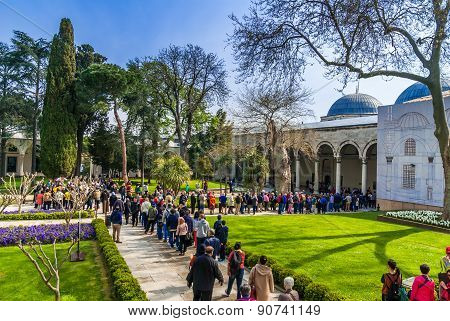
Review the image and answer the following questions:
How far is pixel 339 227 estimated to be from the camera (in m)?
15.0

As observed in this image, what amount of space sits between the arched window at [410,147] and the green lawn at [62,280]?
780 inches

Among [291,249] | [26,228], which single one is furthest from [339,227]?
[26,228]

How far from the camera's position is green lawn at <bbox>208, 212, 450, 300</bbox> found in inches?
340

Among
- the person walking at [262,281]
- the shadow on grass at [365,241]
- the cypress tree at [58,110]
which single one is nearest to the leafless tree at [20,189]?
the person walking at [262,281]

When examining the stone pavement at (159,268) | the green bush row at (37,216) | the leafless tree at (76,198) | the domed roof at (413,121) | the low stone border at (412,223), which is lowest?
the stone pavement at (159,268)

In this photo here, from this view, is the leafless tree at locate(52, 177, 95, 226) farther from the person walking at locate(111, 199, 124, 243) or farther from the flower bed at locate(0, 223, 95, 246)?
the person walking at locate(111, 199, 124, 243)

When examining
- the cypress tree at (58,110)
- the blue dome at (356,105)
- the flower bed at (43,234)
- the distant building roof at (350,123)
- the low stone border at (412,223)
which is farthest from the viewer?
the blue dome at (356,105)

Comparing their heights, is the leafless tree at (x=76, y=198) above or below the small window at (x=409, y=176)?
below

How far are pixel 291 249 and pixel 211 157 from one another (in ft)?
93.3

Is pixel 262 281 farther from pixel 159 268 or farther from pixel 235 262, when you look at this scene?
pixel 159 268

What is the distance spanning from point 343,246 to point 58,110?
27014mm

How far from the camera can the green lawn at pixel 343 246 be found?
8.64 metres

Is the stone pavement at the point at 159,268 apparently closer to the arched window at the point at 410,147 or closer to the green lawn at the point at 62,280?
the green lawn at the point at 62,280

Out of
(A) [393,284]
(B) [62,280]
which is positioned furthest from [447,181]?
(B) [62,280]
